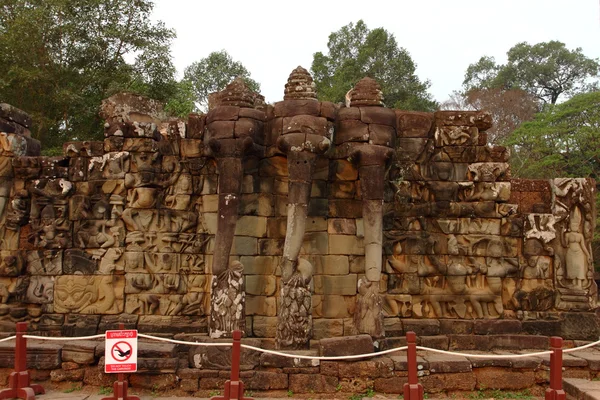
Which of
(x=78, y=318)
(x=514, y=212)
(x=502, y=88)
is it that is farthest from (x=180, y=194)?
(x=502, y=88)

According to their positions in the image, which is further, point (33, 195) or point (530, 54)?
point (530, 54)

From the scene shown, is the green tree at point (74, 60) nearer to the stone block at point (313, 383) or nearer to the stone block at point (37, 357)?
the stone block at point (37, 357)

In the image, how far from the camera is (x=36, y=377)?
6523mm

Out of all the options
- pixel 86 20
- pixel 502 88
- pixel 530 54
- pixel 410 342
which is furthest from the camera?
pixel 530 54

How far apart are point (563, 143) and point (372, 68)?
8.52 m

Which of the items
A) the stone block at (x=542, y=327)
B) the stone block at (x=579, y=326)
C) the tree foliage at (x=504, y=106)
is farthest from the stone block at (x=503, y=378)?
the tree foliage at (x=504, y=106)

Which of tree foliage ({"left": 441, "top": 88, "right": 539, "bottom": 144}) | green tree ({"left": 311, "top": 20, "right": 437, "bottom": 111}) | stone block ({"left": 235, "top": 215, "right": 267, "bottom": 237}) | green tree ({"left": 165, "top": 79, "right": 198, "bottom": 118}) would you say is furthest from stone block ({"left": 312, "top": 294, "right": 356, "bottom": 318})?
tree foliage ({"left": 441, "top": 88, "right": 539, "bottom": 144})

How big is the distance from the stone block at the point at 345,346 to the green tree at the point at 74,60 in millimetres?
10423

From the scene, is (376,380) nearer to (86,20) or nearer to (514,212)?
(514,212)

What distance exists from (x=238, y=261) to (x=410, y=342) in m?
2.90

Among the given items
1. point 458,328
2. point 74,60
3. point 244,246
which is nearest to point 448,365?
point 458,328

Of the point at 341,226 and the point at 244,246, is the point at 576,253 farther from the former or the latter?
the point at 244,246

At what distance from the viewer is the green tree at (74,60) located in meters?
14.0

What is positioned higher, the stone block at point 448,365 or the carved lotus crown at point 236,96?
the carved lotus crown at point 236,96
